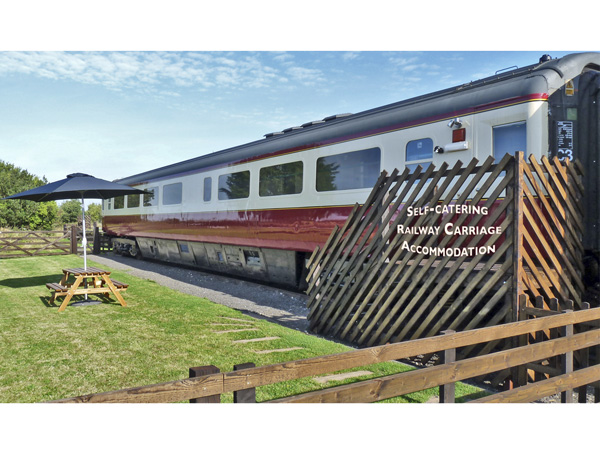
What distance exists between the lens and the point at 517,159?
480 cm

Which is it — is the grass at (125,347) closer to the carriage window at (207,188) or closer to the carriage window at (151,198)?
the carriage window at (207,188)

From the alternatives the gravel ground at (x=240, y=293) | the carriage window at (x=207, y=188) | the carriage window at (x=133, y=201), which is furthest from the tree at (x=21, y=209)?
the carriage window at (x=207, y=188)

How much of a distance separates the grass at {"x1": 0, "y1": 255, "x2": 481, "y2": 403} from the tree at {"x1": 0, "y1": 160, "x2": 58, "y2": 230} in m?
29.9

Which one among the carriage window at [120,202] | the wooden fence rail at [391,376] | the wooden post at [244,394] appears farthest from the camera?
the carriage window at [120,202]

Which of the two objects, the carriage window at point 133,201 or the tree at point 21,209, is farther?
the tree at point 21,209

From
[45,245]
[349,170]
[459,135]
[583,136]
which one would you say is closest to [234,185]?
[349,170]

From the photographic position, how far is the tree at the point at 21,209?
34844mm

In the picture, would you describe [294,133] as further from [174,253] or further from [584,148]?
[174,253]

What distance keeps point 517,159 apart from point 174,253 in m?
13.1

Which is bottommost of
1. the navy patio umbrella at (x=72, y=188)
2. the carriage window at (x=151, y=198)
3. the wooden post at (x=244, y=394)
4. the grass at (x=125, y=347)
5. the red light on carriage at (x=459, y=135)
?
the grass at (x=125, y=347)

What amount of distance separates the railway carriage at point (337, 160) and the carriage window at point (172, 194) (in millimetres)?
33

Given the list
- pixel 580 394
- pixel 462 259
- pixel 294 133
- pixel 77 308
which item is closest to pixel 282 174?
pixel 294 133

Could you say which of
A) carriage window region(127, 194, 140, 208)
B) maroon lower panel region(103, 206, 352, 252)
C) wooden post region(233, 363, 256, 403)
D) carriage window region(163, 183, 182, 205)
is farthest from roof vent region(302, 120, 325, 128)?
carriage window region(127, 194, 140, 208)

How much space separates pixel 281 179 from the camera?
33.1ft
